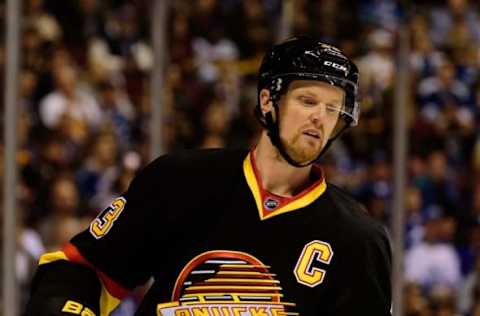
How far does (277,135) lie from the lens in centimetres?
213

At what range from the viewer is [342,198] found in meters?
2.22

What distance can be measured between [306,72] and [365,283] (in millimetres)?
378

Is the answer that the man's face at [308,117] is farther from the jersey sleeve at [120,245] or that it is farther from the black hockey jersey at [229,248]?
the jersey sleeve at [120,245]

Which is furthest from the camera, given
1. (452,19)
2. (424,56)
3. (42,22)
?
(452,19)

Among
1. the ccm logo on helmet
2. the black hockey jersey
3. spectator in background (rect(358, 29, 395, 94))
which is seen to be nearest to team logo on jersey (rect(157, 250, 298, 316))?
the black hockey jersey

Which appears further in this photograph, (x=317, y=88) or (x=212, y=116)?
(x=212, y=116)

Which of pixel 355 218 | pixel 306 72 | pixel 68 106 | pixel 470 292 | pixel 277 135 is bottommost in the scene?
pixel 470 292

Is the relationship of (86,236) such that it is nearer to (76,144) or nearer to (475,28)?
(76,144)

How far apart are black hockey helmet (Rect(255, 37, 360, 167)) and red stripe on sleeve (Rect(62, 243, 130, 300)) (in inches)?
15.5

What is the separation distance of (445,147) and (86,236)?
139 inches

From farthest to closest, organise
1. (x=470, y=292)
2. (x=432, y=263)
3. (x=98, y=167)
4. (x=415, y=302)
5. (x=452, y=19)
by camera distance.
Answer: (x=452, y=19) → (x=432, y=263) → (x=470, y=292) → (x=415, y=302) → (x=98, y=167)

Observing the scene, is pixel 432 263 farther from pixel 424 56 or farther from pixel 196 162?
pixel 196 162

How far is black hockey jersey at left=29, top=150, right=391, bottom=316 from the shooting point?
2.11 m

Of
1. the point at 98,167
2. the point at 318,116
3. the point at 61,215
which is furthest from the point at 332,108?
the point at 98,167
